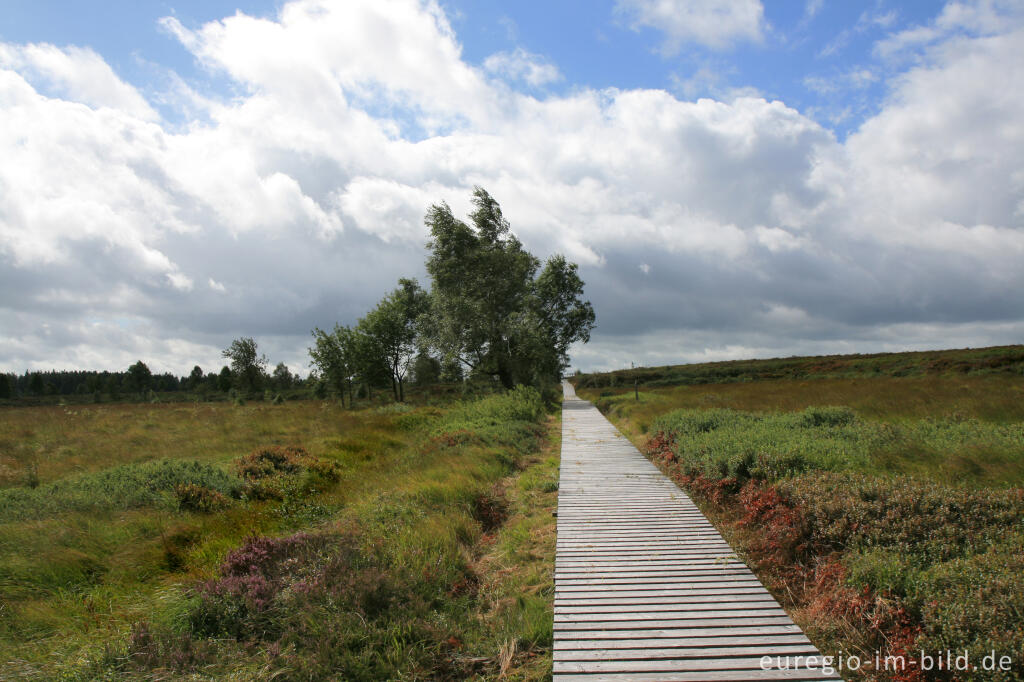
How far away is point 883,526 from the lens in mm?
4977

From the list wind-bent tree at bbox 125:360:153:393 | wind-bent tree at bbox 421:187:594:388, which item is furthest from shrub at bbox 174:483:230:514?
wind-bent tree at bbox 125:360:153:393

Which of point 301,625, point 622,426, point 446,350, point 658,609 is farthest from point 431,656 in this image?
point 446,350

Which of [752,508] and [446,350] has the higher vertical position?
[446,350]

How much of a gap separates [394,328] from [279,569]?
34.0 m

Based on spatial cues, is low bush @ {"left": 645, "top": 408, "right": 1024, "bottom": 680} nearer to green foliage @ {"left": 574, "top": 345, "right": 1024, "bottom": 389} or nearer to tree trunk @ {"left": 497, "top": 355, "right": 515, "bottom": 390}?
tree trunk @ {"left": 497, "top": 355, "right": 515, "bottom": 390}

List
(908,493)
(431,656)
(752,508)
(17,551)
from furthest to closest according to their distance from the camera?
(752,508) < (17,551) < (908,493) < (431,656)

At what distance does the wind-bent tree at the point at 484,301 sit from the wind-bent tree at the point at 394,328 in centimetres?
883

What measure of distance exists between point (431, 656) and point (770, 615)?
9.65ft

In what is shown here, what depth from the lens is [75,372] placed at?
119m

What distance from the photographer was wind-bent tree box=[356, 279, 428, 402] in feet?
123

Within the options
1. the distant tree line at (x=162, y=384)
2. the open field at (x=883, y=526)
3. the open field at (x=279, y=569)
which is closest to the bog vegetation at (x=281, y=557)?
the open field at (x=279, y=569)

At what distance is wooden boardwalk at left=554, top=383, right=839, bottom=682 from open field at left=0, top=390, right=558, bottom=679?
328 mm

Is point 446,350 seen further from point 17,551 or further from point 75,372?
point 75,372

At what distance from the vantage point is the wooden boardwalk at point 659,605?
149 inches
